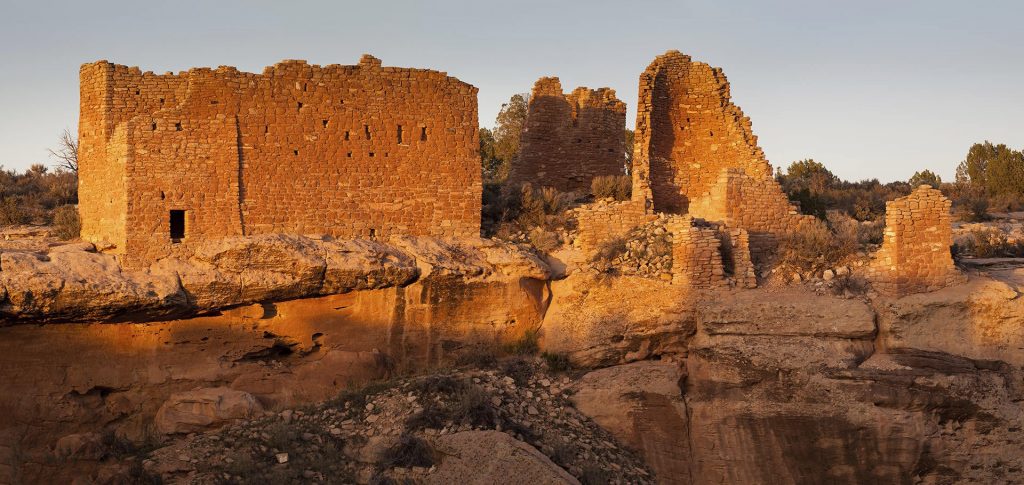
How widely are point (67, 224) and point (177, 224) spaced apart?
2033 millimetres

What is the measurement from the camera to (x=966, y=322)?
669 inches

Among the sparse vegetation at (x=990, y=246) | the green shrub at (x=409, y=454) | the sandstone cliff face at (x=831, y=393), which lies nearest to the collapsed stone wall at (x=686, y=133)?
the sparse vegetation at (x=990, y=246)

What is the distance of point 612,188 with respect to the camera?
2142 cm

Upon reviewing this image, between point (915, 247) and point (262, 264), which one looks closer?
point (262, 264)

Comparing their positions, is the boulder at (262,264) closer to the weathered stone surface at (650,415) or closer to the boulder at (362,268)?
the boulder at (362,268)

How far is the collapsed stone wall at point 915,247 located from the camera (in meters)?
17.7

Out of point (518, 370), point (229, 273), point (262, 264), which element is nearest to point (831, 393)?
point (518, 370)

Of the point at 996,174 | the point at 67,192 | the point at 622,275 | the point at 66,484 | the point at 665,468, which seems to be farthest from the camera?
the point at 996,174

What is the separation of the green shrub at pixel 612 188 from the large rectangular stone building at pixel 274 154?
9.76ft

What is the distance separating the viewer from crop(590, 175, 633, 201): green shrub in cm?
2131

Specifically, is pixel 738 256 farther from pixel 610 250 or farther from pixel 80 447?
pixel 80 447

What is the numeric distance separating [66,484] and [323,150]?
5.98 m

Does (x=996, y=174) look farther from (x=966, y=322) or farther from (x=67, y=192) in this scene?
(x=67, y=192)

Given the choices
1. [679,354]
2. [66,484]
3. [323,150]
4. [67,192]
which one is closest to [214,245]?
[323,150]
